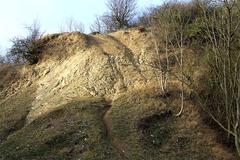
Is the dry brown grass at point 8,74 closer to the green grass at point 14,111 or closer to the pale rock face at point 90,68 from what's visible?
the pale rock face at point 90,68

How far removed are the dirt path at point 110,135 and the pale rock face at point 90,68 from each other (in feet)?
7.44

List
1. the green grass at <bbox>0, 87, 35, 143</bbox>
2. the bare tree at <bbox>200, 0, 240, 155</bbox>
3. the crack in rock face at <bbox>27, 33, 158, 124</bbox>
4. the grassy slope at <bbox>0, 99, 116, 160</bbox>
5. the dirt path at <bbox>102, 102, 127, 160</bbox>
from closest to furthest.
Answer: the bare tree at <bbox>200, 0, 240, 155</bbox> → the dirt path at <bbox>102, 102, 127, 160</bbox> → the grassy slope at <bbox>0, 99, 116, 160</bbox> → the green grass at <bbox>0, 87, 35, 143</bbox> → the crack in rock face at <bbox>27, 33, 158, 124</bbox>

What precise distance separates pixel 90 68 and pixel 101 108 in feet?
16.6

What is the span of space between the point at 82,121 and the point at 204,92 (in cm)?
728

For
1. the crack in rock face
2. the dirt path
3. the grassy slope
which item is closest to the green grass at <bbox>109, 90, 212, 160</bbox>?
the dirt path

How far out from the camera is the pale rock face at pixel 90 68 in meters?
31.7

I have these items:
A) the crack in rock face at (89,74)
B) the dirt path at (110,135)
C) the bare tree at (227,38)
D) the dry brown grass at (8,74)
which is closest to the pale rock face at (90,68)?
the crack in rock face at (89,74)

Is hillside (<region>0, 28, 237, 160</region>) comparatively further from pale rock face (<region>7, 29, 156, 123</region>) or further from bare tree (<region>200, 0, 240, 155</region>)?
bare tree (<region>200, 0, 240, 155</region>)

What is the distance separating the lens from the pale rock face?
31.7 m

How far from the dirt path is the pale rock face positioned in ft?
7.44

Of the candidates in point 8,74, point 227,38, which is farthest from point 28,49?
point 227,38

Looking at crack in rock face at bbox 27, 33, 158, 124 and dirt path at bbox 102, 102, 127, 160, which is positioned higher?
crack in rock face at bbox 27, 33, 158, 124

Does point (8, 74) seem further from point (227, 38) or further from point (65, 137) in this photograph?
point (227, 38)

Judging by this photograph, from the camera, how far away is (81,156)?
972 inches
